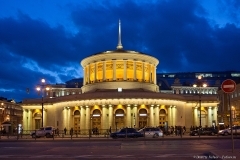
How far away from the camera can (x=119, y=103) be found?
7050cm

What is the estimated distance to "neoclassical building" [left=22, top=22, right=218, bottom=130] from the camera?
232ft

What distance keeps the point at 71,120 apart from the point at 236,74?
5391 inches

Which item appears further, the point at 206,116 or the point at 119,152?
the point at 206,116

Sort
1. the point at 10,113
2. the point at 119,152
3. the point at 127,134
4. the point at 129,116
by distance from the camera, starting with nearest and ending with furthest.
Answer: the point at 119,152 → the point at 127,134 → the point at 129,116 → the point at 10,113

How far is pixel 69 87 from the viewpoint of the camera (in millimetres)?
162750

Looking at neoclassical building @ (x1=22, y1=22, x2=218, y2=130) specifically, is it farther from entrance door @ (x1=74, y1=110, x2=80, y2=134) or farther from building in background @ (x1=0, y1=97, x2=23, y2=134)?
building in background @ (x1=0, y1=97, x2=23, y2=134)

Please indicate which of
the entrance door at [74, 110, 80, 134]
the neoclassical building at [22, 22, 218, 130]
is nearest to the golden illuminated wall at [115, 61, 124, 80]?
the neoclassical building at [22, 22, 218, 130]

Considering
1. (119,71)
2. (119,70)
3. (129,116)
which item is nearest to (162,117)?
(129,116)

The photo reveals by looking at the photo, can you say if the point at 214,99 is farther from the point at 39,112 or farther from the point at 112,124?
the point at 39,112

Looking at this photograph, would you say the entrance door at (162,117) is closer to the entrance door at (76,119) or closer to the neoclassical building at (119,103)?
the neoclassical building at (119,103)

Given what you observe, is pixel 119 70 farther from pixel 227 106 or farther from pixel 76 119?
pixel 227 106

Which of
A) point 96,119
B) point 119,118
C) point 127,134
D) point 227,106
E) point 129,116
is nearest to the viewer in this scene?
point 127,134

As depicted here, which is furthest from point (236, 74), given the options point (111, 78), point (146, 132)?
point (146, 132)

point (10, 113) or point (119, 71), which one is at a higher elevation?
point (119, 71)
